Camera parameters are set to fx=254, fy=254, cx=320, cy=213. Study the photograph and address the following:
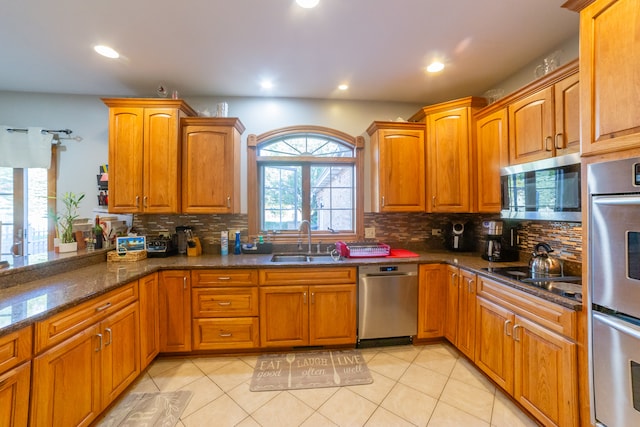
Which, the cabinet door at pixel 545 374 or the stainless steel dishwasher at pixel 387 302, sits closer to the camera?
the cabinet door at pixel 545 374

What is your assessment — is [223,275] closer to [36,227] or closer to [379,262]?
[379,262]

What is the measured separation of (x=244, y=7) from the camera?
164cm

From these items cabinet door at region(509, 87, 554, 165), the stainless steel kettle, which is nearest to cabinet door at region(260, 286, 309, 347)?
the stainless steel kettle

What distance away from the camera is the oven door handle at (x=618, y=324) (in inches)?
43.4

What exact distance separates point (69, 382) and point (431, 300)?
8.61 ft

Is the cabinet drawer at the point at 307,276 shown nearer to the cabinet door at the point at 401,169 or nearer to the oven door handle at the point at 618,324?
the cabinet door at the point at 401,169

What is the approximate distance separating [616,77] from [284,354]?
111 inches

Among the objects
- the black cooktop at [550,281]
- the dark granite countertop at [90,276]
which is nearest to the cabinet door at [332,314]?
the dark granite countertop at [90,276]

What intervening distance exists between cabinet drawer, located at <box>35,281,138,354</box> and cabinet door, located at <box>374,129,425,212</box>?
2358 mm

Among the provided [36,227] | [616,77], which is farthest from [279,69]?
[36,227]

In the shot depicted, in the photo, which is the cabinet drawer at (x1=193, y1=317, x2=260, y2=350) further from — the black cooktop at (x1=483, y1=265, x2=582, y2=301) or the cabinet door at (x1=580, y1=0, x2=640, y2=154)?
the cabinet door at (x1=580, y1=0, x2=640, y2=154)

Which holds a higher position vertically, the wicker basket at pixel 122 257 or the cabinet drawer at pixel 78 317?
the wicker basket at pixel 122 257

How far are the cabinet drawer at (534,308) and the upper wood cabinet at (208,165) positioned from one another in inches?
93.7

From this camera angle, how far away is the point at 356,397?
179 cm
